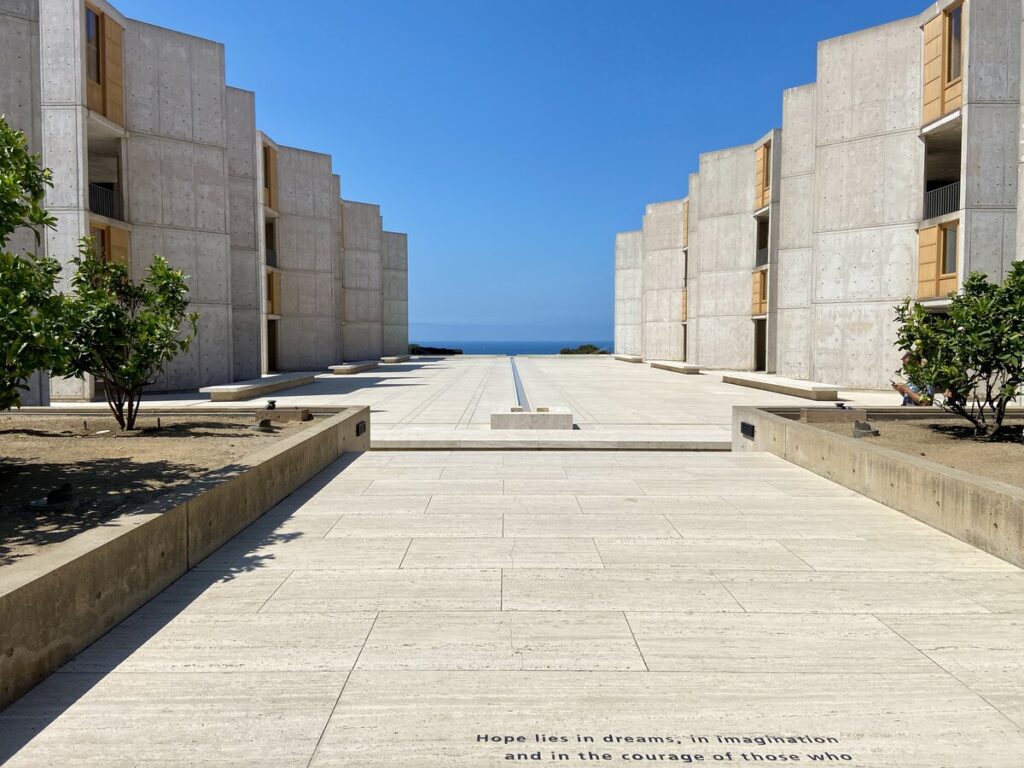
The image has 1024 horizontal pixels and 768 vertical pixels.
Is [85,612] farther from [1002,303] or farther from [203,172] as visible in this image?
[203,172]

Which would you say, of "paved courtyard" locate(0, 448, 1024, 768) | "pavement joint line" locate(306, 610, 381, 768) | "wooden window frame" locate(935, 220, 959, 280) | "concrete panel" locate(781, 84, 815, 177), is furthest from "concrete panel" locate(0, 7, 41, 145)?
"concrete panel" locate(781, 84, 815, 177)

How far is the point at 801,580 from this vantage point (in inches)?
198

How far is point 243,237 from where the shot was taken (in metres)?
27.8

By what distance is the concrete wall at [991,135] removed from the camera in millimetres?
20109

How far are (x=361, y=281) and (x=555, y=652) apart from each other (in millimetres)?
45490

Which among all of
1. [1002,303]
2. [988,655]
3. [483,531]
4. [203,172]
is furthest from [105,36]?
[988,655]

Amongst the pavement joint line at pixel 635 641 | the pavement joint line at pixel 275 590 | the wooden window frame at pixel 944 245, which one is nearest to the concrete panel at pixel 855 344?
the wooden window frame at pixel 944 245

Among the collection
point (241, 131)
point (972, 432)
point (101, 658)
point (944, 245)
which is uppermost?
point (241, 131)

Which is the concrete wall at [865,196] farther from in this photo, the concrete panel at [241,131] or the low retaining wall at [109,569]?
the low retaining wall at [109,569]

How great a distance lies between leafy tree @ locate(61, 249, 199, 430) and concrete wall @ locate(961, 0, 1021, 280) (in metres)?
Answer: 20.9

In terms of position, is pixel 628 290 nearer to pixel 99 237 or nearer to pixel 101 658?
pixel 99 237

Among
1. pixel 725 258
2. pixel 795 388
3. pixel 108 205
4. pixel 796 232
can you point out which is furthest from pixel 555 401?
pixel 725 258

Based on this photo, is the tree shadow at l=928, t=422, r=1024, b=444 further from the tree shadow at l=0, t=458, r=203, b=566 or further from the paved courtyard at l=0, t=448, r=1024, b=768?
the tree shadow at l=0, t=458, r=203, b=566

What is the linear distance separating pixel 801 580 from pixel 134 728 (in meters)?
4.18
